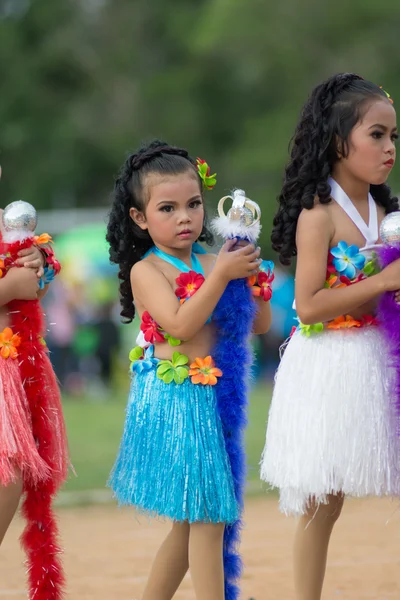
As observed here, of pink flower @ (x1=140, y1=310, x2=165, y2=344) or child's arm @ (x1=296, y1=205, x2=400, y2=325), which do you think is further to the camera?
pink flower @ (x1=140, y1=310, x2=165, y2=344)

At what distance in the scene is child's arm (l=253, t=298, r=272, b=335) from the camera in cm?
371

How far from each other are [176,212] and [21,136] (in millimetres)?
26226

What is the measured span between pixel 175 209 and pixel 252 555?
2.46 meters

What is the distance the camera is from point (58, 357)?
16.1 metres

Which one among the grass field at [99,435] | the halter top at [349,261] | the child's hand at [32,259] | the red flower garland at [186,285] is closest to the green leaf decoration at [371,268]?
the halter top at [349,261]

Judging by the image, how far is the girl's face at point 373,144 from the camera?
3633 mm

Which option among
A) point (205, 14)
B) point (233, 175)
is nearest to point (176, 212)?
point (233, 175)

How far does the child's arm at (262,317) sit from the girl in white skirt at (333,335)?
0.11 m

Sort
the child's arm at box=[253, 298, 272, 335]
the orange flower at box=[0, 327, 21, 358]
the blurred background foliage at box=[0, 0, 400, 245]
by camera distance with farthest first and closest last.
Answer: the blurred background foliage at box=[0, 0, 400, 245] < the orange flower at box=[0, 327, 21, 358] < the child's arm at box=[253, 298, 272, 335]

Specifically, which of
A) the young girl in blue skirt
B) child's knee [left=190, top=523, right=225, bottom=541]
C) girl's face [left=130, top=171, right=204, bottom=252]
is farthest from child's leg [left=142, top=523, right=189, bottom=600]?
girl's face [left=130, top=171, right=204, bottom=252]

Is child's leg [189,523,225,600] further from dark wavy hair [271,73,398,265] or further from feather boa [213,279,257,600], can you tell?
dark wavy hair [271,73,398,265]

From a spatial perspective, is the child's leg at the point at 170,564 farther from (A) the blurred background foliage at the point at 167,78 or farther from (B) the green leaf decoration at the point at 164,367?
(A) the blurred background foliage at the point at 167,78

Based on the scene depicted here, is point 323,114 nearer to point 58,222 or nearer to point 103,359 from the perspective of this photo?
point 103,359

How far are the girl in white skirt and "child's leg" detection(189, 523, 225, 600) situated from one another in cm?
28
